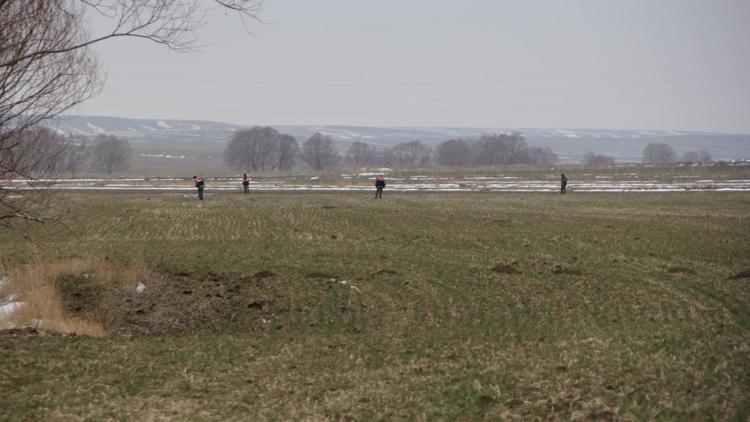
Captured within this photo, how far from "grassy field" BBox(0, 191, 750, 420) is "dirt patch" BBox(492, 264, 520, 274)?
109 millimetres

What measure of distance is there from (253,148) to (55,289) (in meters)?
150

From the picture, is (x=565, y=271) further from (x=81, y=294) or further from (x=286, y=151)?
(x=286, y=151)

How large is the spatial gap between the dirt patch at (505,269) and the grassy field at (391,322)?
109mm

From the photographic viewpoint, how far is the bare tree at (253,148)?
166500 millimetres

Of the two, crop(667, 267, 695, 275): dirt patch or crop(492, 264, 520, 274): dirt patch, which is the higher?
crop(667, 267, 695, 275): dirt patch

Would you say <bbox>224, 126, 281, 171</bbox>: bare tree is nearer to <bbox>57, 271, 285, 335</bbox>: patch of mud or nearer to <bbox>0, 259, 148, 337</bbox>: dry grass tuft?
<bbox>0, 259, 148, 337</bbox>: dry grass tuft

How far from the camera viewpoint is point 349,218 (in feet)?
120

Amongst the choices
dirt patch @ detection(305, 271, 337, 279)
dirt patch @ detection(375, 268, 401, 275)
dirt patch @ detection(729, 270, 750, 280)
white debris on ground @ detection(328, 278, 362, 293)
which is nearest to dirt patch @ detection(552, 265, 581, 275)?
dirt patch @ detection(729, 270, 750, 280)

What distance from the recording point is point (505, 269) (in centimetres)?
2134

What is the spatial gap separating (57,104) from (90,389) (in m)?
6.59

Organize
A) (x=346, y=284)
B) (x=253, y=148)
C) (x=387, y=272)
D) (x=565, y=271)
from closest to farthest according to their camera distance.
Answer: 1. (x=346, y=284)
2. (x=565, y=271)
3. (x=387, y=272)
4. (x=253, y=148)

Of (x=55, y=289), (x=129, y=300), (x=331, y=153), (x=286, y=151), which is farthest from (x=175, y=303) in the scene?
(x=331, y=153)

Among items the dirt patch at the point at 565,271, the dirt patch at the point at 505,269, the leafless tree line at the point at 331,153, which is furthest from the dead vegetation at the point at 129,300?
the leafless tree line at the point at 331,153

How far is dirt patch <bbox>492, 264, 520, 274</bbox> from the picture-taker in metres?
21.0
